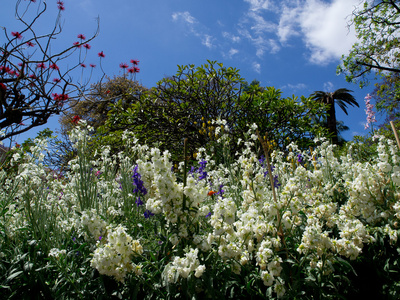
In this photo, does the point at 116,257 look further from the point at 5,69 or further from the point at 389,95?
the point at 389,95

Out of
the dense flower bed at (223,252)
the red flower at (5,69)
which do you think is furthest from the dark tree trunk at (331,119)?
the red flower at (5,69)

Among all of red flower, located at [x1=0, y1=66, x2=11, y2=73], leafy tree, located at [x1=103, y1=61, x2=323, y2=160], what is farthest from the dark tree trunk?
red flower, located at [x1=0, y1=66, x2=11, y2=73]

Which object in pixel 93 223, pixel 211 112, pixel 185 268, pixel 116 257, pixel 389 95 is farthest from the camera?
pixel 389 95

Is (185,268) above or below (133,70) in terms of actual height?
below

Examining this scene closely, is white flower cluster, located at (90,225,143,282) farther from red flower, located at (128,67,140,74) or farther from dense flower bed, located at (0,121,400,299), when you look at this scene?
red flower, located at (128,67,140,74)

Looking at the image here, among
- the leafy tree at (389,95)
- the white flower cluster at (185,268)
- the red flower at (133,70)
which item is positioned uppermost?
the leafy tree at (389,95)

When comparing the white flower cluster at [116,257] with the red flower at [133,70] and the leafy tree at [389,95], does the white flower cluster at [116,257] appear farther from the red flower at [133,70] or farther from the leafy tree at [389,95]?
the leafy tree at [389,95]

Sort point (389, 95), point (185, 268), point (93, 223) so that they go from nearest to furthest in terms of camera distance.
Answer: point (185, 268) < point (93, 223) < point (389, 95)

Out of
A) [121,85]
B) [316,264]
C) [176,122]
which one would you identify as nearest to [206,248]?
[316,264]

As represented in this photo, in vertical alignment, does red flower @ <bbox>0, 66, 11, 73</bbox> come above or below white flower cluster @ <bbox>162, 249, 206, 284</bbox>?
above

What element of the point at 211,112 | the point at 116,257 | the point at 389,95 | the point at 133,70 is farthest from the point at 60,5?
the point at 389,95

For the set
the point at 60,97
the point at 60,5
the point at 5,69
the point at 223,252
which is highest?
the point at 60,5

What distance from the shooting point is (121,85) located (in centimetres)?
1677

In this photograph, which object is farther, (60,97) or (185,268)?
(60,97)
